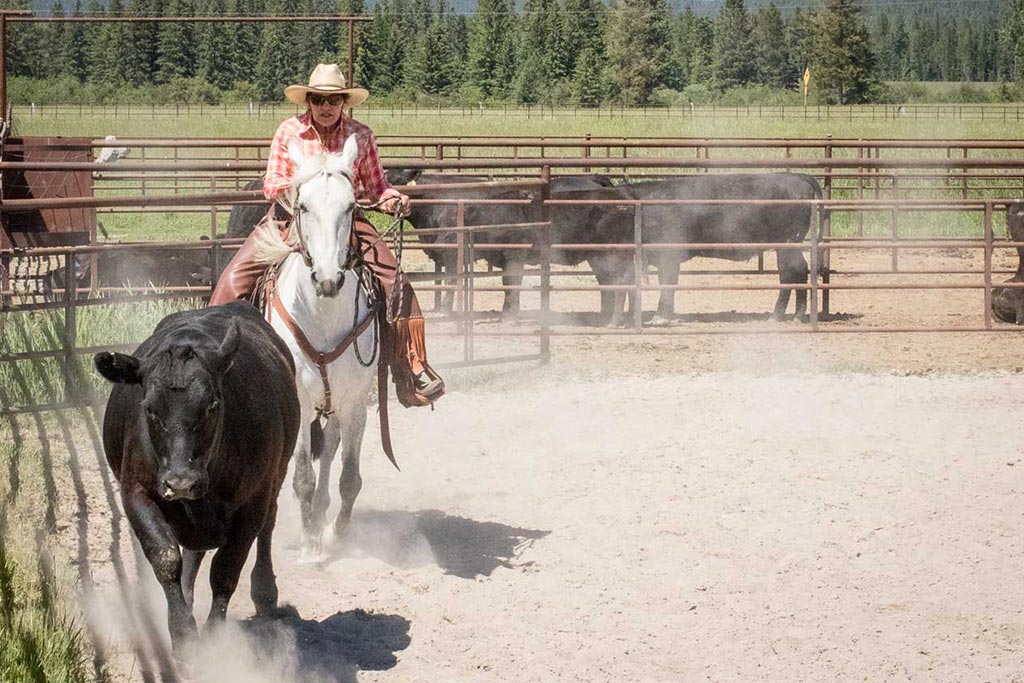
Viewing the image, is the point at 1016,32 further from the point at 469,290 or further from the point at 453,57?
the point at 469,290

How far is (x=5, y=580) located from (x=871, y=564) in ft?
11.0

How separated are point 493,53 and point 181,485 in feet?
284

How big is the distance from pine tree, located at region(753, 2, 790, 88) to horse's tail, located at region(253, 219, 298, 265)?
121m

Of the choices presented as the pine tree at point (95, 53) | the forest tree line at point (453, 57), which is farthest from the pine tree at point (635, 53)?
the pine tree at point (95, 53)

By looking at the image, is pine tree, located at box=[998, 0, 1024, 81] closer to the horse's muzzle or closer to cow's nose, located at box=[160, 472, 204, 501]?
the horse's muzzle

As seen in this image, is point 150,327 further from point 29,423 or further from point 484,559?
point 484,559

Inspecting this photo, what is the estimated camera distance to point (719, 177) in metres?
13.2

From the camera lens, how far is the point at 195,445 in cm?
378

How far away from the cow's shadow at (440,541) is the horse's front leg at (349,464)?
11 centimetres

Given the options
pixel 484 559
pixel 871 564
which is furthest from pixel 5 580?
pixel 871 564

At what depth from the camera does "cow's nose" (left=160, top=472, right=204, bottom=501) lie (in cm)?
372

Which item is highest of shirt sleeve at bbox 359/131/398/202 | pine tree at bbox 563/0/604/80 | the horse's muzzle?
pine tree at bbox 563/0/604/80

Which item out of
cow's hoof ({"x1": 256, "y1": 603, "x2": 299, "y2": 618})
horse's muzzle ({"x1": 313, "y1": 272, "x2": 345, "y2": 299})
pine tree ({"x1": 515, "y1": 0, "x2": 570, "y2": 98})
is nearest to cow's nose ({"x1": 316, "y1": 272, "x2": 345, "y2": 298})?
horse's muzzle ({"x1": 313, "y1": 272, "x2": 345, "y2": 299})

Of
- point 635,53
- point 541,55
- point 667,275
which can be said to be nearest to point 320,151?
point 667,275
